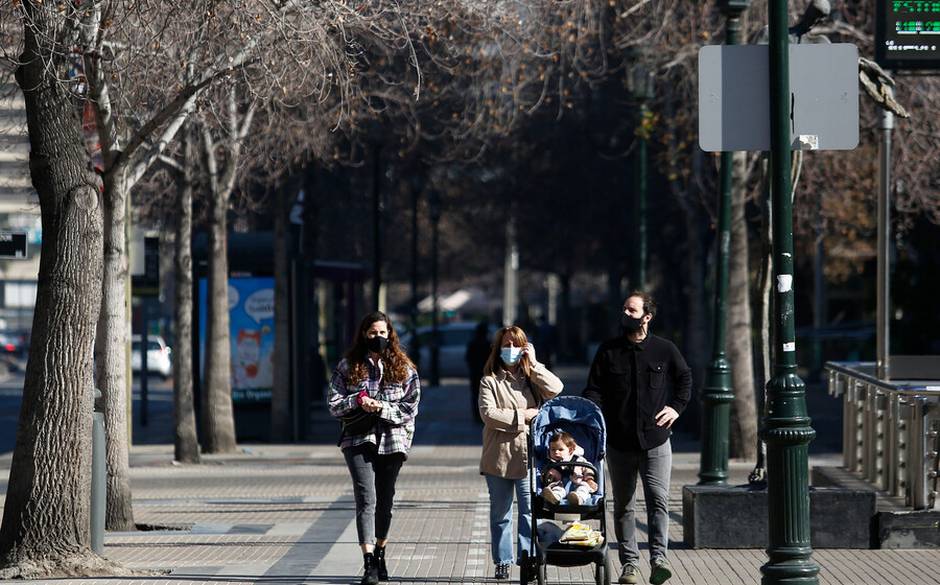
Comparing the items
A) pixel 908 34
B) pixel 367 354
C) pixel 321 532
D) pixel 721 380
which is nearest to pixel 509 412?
pixel 367 354

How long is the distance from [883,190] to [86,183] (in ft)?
21.5

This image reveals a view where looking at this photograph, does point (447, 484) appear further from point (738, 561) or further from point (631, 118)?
point (631, 118)

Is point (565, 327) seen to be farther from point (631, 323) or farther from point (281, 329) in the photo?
point (631, 323)

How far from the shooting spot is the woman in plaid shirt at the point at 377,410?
10.1 m

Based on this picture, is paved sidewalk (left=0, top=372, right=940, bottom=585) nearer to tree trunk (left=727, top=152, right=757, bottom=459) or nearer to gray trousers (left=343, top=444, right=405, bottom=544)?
gray trousers (left=343, top=444, right=405, bottom=544)

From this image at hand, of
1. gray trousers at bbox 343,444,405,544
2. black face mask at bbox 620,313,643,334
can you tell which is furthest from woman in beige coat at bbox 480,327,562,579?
gray trousers at bbox 343,444,405,544

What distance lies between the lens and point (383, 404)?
10.1 meters

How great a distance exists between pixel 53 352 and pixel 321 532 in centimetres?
370

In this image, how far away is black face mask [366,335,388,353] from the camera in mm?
10203

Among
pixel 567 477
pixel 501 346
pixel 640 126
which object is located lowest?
pixel 567 477

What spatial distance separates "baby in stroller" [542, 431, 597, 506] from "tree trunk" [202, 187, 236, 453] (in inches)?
467

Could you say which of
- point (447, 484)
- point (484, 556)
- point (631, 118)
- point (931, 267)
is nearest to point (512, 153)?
point (631, 118)

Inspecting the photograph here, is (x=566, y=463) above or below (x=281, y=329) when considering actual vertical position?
below

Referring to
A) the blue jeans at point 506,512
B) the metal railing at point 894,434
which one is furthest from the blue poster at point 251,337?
the blue jeans at point 506,512
